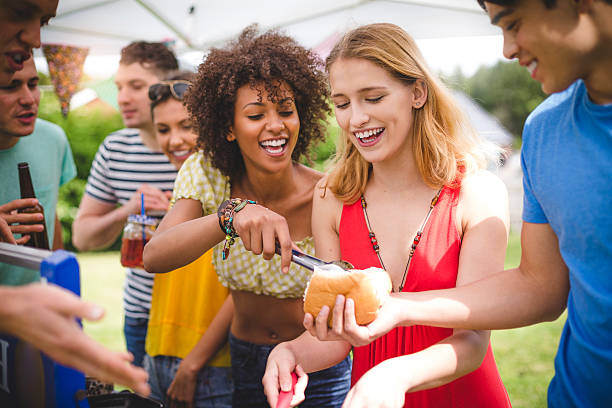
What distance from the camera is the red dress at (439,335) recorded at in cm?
188

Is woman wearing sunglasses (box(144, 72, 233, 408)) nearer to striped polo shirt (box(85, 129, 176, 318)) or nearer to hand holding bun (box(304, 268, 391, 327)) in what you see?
striped polo shirt (box(85, 129, 176, 318))

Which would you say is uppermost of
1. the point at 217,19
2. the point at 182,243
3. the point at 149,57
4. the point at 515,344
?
the point at 217,19

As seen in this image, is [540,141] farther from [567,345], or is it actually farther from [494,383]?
[494,383]

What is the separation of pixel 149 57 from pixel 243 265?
2378 millimetres

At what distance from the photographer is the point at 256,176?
2.62 meters

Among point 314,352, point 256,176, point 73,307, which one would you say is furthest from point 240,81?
point 73,307

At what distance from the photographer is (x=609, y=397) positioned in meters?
1.39

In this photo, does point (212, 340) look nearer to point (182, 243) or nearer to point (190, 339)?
point (190, 339)

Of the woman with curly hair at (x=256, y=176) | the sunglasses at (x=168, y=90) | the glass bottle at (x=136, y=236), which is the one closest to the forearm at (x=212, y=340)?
the woman with curly hair at (x=256, y=176)

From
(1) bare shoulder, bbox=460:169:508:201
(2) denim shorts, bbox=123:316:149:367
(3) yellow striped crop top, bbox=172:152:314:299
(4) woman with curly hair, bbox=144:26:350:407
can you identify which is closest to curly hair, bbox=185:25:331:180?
(4) woman with curly hair, bbox=144:26:350:407

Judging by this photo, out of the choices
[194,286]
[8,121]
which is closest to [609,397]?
[194,286]

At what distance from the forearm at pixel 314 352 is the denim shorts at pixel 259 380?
698 millimetres

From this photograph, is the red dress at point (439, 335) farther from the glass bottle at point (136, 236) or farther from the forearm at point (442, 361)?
the glass bottle at point (136, 236)

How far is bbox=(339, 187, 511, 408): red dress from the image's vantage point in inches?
73.8
